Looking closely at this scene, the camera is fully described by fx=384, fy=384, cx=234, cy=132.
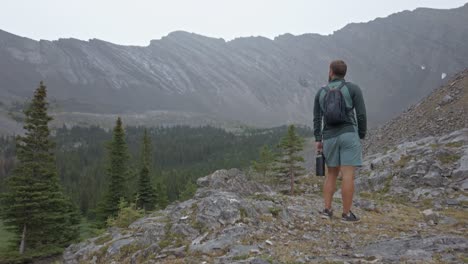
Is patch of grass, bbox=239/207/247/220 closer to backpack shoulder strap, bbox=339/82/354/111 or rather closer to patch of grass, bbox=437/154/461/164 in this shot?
backpack shoulder strap, bbox=339/82/354/111

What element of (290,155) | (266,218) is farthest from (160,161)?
(266,218)

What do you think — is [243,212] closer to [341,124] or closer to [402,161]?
[341,124]

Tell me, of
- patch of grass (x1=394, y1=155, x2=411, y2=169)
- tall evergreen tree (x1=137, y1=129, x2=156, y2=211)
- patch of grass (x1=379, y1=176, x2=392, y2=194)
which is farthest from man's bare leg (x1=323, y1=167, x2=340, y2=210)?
tall evergreen tree (x1=137, y1=129, x2=156, y2=211)

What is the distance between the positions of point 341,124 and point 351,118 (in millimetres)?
257

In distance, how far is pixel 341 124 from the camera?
28.7ft

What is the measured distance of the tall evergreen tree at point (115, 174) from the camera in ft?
153

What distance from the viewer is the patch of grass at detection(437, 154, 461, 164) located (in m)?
22.1

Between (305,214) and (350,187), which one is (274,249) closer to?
(350,187)

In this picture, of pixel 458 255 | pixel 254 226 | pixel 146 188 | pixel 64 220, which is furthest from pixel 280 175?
pixel 458 255

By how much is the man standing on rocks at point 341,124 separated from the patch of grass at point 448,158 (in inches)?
632

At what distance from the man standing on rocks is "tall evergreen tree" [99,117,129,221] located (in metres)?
40.5

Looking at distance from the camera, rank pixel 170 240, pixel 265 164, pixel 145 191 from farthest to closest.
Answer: pixel 145 191, pixel 265 164, pixel 170 240

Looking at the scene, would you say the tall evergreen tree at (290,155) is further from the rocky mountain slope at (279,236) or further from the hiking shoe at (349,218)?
the hiking shoe at (349,218)

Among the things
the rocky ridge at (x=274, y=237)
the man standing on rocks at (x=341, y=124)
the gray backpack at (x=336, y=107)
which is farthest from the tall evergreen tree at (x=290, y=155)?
the gray backpack at (x=336, y=107)
